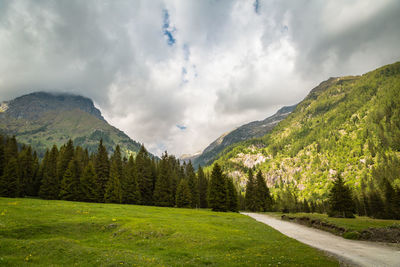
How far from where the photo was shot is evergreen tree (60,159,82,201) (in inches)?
2571

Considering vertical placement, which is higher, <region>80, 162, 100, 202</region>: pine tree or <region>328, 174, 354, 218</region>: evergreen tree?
<region>80, 162, 100, 202</region>: pine tree

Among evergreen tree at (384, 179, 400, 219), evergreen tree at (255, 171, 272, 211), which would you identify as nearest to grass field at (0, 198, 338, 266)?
evergreen tree at (384, 179, 400, 219)

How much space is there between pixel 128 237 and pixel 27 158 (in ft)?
274

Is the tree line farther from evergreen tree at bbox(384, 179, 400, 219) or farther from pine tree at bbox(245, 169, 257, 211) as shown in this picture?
evergreen tree at bbox(384, 179, 400, 219)

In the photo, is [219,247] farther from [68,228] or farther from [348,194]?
[348,194]

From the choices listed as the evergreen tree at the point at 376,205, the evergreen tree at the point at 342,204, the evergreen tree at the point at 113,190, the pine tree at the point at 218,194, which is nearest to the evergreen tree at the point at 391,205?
the evergreen tree at the point at 376,205

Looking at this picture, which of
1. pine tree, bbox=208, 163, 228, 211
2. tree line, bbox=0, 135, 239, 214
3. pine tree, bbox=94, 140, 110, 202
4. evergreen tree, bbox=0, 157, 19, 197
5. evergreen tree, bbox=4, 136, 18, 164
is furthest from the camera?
pine tree, bbox=208, 163, 228, 211

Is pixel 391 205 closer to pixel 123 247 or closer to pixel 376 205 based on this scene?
pixel 376 205

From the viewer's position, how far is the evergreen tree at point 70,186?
65312 mm

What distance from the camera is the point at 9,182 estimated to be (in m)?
56.8

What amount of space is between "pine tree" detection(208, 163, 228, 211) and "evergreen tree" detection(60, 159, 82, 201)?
46.6 metres

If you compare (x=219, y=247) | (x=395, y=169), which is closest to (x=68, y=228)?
(x=219, y=247)

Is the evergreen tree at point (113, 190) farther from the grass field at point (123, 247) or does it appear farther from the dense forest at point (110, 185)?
the grass field at point (123, 247)

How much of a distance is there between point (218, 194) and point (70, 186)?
52.3 metres
